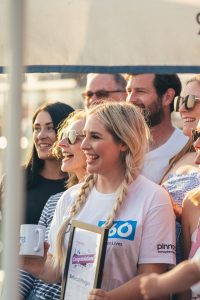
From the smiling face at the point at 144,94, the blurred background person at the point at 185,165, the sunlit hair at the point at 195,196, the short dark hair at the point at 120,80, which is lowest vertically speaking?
the sunlit hair at the point at 195,196

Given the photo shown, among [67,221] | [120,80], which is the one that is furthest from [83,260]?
[120,80]

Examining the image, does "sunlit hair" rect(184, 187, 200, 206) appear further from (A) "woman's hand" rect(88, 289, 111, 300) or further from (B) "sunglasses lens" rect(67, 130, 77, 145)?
(B) "sunglasses lens" rect(67, 130, 77, 145)

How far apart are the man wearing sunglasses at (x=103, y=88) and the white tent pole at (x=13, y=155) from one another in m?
3.79

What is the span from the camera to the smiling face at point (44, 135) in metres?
6.07

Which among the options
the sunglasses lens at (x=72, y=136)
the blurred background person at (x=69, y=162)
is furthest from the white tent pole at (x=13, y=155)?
the sunglasses lens at (x=72, y=136)

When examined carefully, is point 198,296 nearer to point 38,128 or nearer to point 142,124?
point 142,124

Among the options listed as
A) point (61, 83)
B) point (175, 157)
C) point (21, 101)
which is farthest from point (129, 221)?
point (61, 83)

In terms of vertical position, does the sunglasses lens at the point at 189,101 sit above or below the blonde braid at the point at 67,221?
above

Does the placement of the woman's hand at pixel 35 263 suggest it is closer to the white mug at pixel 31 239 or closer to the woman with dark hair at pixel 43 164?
the white mug at pixel 31 239

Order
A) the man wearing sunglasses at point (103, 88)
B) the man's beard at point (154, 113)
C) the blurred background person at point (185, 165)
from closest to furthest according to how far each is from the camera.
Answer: the blurred background person at point (185, 165), the man's beard at point (154, 113), the man wearing sunglasses at point (103, 88)

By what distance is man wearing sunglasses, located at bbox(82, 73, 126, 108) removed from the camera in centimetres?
655

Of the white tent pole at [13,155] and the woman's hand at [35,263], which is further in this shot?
the woman's hand at [35,263]

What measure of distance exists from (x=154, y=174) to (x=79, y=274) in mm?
1287

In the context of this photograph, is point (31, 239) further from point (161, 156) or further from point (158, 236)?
point (161, 156)
